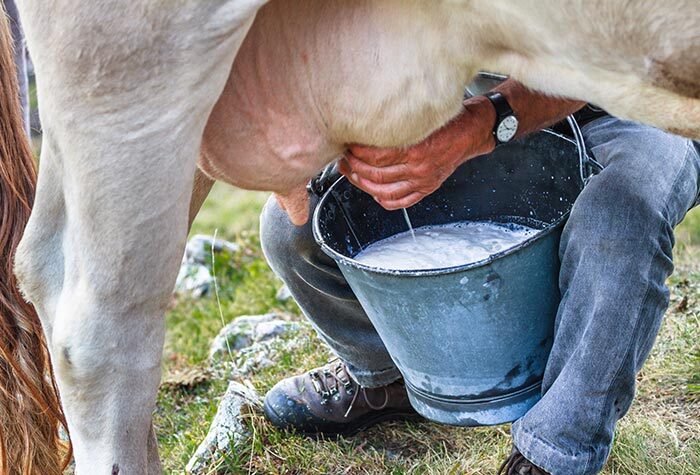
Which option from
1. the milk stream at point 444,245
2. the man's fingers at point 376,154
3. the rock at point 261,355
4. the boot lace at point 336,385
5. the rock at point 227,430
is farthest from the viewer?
the rock at point 261,355

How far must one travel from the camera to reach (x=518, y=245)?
6.27 ft

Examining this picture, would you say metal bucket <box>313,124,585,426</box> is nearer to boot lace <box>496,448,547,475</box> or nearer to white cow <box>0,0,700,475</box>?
boot lace <box>496,448,547,475</box>

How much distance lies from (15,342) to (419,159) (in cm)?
106

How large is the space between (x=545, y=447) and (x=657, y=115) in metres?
0.75

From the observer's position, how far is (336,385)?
9.14ft

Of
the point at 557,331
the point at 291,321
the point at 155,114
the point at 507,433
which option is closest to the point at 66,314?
the point at 155,114

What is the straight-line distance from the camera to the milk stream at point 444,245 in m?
2.21

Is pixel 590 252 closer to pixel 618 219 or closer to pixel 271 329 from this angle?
pixel 618 219

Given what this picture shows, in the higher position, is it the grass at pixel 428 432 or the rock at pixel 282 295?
the grass at pixel 428 432

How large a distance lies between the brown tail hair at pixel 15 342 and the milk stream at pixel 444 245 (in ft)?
2.61

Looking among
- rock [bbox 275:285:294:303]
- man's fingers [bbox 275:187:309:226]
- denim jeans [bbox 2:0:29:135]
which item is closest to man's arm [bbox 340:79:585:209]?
man's fingers [bbox 275:187:309:226]

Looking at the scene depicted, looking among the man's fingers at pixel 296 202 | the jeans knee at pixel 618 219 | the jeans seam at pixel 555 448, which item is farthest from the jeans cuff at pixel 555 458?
the man's fingers at pixel 296 202

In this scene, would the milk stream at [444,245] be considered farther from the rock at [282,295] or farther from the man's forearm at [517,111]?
the rock at [282,295]

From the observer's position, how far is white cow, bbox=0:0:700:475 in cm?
152
